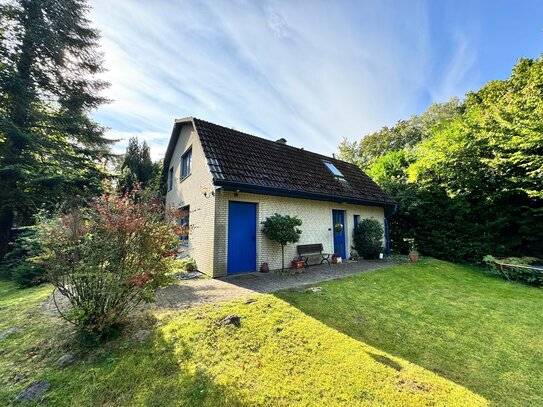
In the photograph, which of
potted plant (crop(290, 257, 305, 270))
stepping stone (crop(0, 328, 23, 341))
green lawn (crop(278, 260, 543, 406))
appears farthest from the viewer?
potted plant (crop(290, 257, 305, 270))

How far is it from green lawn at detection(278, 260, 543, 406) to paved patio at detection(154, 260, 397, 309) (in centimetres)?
74

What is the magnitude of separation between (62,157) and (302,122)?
13.7 metres

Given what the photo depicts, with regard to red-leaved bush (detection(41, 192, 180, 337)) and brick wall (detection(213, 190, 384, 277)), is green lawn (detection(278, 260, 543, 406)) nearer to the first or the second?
brick wall (detection(213, 190, 384, 277))

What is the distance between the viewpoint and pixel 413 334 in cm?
378

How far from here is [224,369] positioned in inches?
106

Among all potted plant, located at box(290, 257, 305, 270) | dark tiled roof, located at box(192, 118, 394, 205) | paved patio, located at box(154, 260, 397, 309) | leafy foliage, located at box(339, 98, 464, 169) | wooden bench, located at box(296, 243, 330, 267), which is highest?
leafy foliage, located at box(339, 98, 464, 169)

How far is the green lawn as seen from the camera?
9.15 ft

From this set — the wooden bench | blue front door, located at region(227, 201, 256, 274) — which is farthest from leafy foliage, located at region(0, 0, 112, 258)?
the wooden bench

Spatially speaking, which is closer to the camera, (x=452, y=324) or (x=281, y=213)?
(x=452, y=324)

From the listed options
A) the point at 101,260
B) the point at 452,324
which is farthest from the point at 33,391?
the point at 452,324

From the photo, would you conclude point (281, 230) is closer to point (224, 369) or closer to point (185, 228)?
point (185, 228)

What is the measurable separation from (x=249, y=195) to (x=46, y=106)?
13.7m

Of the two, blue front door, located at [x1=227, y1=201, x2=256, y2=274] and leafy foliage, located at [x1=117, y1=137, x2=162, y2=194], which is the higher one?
leafy foliage, located at [x1=117, y1=137, x2=162, y2=194]

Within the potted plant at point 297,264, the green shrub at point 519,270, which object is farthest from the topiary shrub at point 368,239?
the potted plant at point 297,264
